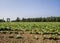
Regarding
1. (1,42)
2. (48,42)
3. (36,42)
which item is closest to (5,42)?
(1,42)

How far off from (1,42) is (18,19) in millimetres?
76185

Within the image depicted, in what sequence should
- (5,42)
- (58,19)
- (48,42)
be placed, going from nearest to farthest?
(5,42) → (48,42) → (58,19)

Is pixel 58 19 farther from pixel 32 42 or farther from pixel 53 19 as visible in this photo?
pixel 32 42

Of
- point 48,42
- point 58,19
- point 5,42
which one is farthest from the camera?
point 58,19

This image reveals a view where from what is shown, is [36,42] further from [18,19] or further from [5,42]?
[18,19]

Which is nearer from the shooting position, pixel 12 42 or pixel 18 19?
pixel 12 42

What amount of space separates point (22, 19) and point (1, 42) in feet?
259

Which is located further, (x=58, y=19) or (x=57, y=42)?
(x=58, y=19)

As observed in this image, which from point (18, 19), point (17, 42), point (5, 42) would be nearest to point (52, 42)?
point (17, 42)

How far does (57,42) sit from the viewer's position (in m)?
7.09

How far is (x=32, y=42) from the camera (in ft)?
22.1

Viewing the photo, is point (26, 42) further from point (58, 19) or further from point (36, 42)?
point (58, 19)

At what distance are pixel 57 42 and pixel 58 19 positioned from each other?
252ft

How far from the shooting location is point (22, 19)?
85312 millimetres
